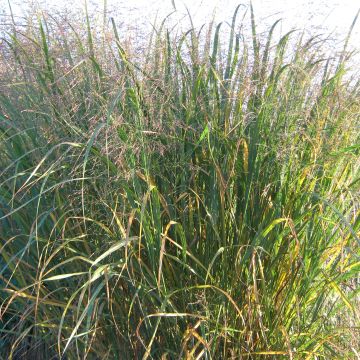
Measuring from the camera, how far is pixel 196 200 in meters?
2.41

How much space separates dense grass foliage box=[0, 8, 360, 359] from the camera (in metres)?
2.25

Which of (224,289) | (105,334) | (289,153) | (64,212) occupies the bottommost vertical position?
(105,334)

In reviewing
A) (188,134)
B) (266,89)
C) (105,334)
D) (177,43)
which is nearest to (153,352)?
(105,334)

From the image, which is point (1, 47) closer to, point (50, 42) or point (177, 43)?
point (50, 42)

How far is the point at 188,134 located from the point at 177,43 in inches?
18.3

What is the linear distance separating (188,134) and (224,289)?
492 millimetres

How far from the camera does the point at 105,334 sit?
2475 mm

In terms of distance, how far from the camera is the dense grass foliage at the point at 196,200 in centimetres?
225

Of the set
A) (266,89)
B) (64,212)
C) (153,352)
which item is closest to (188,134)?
(266,89)

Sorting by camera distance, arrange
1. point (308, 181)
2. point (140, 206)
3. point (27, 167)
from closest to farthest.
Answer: point (140, 206)
point (308, 181)
point (27, 167)

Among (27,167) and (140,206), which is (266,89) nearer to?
(140,206)

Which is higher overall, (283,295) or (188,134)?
(188,134)

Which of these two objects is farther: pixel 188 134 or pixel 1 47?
pixel 1 47

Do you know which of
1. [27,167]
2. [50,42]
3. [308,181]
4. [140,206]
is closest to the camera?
[140,206]
